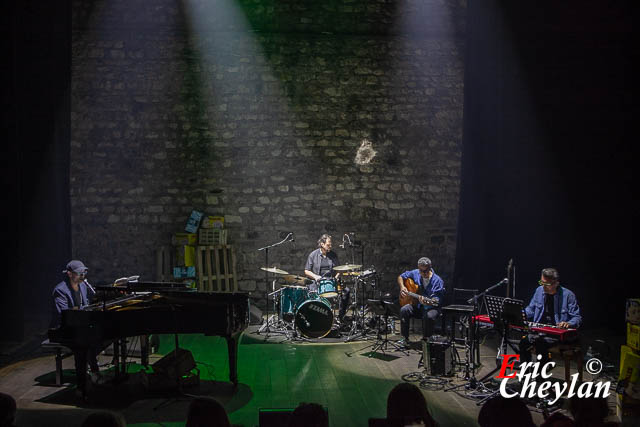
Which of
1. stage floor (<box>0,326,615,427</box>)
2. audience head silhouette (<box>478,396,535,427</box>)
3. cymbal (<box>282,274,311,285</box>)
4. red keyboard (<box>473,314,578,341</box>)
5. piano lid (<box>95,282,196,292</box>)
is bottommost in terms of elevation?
stage floor (<box>0,326,615,427</box>)

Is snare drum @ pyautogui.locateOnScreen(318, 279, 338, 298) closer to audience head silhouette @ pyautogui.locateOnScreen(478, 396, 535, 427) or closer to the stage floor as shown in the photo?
the stage floor

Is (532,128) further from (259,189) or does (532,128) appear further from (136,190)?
(136,190)

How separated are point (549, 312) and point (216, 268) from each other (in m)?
5.50

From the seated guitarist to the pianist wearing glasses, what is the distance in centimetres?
137

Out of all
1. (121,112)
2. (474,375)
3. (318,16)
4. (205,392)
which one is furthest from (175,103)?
(474,375)

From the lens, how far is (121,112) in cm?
946

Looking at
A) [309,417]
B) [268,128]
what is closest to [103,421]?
[309,417]

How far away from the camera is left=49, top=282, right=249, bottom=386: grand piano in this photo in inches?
202

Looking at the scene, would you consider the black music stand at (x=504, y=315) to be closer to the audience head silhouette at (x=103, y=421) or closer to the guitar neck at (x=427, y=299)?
the guitar neck at (x=427, y=299)

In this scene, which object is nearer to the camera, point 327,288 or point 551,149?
point 327,288

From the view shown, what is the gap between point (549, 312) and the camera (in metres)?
6.14

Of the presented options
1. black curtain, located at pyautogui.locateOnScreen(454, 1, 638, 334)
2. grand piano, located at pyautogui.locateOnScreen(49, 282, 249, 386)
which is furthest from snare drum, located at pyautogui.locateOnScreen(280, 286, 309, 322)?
black curtain, located at pyautogui.locateOnScreen(454, 1, 638, 334)

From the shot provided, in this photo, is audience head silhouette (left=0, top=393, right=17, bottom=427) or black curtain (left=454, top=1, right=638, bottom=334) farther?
black curtain (left=454, top=1, right=638, bottom=334)

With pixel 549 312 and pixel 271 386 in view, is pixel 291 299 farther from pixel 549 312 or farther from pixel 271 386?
pixel 549 312
